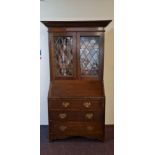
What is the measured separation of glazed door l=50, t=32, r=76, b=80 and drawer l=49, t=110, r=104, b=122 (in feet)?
1.83

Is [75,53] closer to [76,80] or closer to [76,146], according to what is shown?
[76,80]

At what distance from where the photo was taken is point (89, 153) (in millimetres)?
3098

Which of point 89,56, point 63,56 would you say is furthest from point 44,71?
point 89,56

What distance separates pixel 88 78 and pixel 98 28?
31.3 inches

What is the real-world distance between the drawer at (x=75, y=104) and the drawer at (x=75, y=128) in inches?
9.8

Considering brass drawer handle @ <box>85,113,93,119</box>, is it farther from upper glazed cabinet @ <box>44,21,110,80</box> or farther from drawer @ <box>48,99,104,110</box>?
upper glazed cabinet @ <box>44,21,110,80</box>

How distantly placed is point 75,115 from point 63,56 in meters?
0.96

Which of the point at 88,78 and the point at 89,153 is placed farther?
the point at 88,78

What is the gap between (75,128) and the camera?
11.5 ft

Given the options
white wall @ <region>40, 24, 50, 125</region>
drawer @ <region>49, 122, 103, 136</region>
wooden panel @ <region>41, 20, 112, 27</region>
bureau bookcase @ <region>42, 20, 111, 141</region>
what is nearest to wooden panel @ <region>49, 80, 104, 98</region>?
bureau bookcase @ <region>42, 20, 111, 141</region>
